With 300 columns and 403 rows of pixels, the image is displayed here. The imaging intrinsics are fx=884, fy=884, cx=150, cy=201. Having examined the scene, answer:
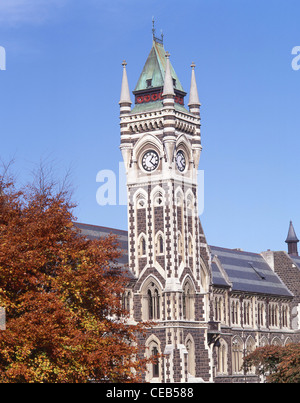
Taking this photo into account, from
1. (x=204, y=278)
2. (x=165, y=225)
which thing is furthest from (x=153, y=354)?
(x=165, y=225)

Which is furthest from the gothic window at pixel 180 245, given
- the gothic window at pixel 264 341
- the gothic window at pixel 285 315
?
the gothic window at pixel 285 315

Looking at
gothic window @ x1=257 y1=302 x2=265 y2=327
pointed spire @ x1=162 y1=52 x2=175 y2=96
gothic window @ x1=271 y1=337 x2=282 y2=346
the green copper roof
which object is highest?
the green copper roof

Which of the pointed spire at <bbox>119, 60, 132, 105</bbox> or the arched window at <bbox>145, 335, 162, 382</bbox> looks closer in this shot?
the arched window at <bbox>145, 335, 162, 382</bbox>

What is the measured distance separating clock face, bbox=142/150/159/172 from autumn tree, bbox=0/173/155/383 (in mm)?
35011

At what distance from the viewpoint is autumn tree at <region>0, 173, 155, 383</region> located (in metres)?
40.1

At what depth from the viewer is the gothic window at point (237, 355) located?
310ft

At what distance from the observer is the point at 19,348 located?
39812 millimetres

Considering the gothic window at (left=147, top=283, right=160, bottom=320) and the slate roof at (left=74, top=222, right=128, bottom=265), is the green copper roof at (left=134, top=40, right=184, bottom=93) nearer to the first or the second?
the slate roof at (left=74, top=222, right=128, bottom=265)

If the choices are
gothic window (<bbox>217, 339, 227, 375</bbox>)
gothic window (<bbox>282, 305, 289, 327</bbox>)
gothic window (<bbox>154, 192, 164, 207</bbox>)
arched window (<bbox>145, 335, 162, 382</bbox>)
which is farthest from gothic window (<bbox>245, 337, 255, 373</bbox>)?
gothic window (<bbox>154, 192, 164, 207</bbox>)

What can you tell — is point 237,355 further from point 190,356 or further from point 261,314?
point 190,356

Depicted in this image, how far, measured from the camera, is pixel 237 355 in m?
95.4
